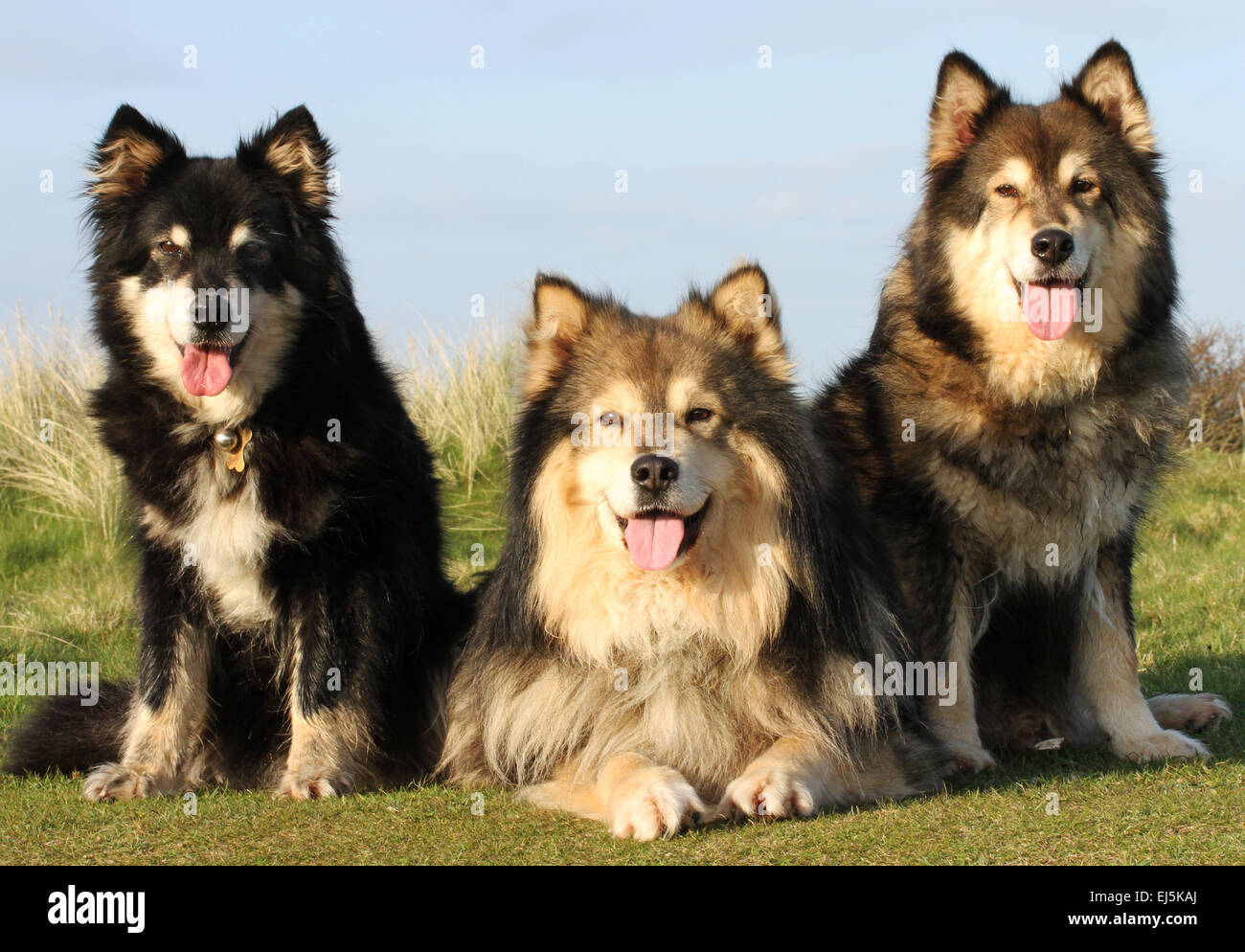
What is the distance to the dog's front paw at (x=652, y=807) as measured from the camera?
13.0ft

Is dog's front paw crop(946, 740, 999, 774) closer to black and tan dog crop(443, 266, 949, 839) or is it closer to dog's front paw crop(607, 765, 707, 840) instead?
black and tan dog crop(443, 266, 949, 839)

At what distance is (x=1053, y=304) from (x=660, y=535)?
73.9 inches

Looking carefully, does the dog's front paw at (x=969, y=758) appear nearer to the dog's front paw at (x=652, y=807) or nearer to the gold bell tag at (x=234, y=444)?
the dog's front paw at (x=652, y=807)

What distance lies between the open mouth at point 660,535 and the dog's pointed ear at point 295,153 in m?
1.95

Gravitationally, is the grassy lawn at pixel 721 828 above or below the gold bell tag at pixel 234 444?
below

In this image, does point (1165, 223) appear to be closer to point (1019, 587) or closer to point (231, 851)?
point (1019, 587)

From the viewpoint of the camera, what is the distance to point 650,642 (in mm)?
4445

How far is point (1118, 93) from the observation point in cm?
511

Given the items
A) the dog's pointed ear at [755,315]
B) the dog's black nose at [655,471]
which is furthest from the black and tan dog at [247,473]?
the dog's pointed ear at [755,315]

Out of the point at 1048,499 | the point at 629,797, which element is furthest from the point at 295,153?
the point at 1048,499

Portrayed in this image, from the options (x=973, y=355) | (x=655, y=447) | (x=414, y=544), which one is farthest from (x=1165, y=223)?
(x=414, y=544)

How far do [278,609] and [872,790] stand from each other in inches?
93.0

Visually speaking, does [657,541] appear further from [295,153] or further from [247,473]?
[295,153]

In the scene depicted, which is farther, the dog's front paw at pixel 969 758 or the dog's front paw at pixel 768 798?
the dog's front paw at pixel 969 758
